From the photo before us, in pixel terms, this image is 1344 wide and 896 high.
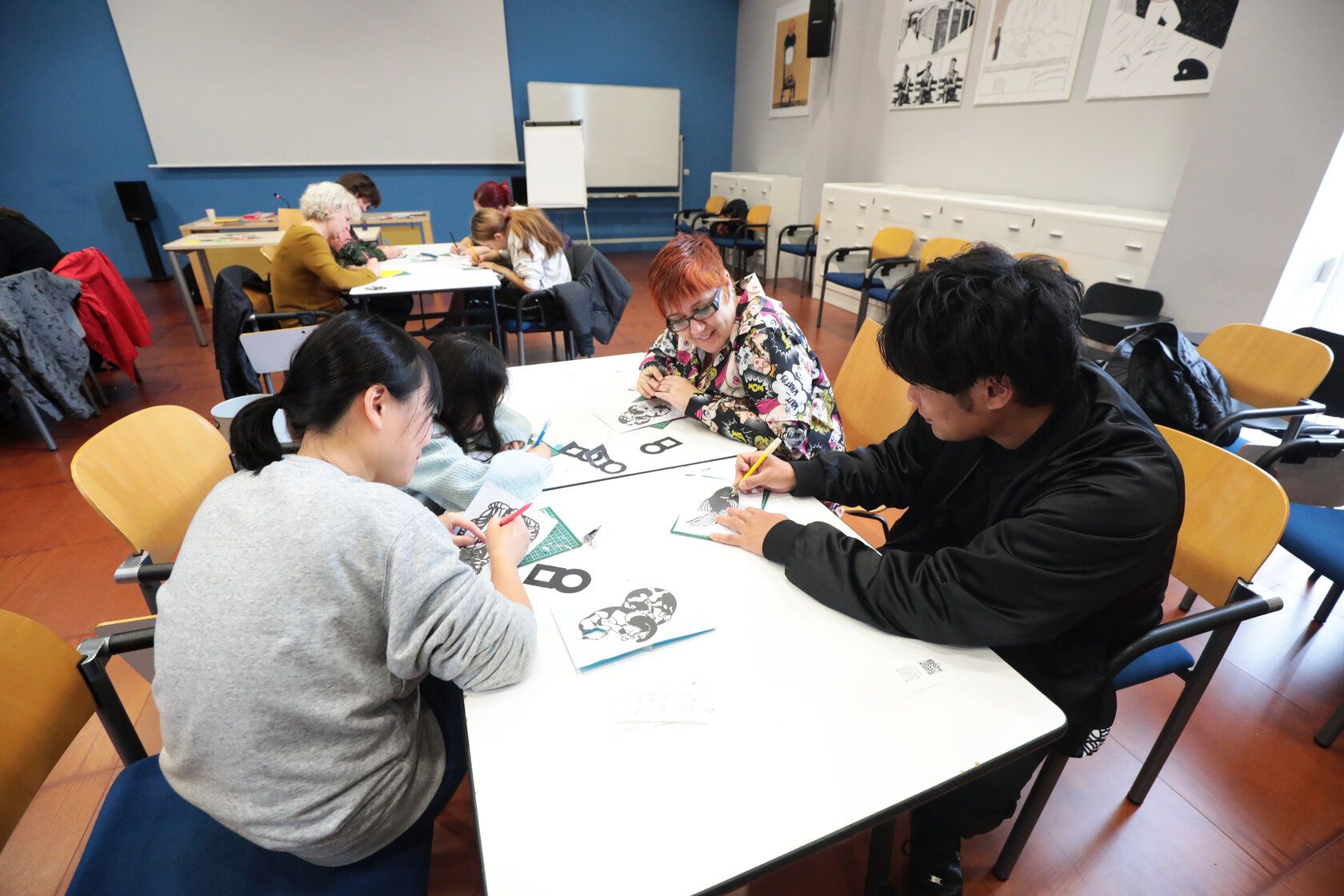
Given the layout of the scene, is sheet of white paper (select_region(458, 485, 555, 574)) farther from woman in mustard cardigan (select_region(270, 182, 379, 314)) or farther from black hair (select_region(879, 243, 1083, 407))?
woman in mustard cardigan (select_region(270, 182, 379, 314))

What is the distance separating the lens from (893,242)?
4852 millimetres

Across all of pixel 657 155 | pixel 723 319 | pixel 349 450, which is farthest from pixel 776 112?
pixel 349 450

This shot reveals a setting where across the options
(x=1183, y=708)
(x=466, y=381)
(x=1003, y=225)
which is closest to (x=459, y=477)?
(x=466, y=381)

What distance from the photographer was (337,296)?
11.7 ft

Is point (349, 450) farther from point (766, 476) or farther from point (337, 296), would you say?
point (337, 296)

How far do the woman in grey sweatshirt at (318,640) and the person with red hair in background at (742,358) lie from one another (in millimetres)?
927

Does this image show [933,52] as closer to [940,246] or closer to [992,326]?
[940,246]

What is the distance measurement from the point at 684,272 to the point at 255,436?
1.07 meters

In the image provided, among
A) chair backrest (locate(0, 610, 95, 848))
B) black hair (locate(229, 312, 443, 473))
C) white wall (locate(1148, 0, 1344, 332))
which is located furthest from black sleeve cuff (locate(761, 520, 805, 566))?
white wall (locate(1148, 0, 1344, 332))

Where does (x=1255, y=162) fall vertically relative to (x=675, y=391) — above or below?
above

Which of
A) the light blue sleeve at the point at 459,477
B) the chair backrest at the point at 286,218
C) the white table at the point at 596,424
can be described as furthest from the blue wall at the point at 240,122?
the light blue sleeve at the point at 459,477

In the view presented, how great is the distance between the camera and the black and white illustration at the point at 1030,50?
3740mm

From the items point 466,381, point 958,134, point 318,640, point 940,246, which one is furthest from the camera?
point 958,134

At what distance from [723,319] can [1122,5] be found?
12.0 feet
